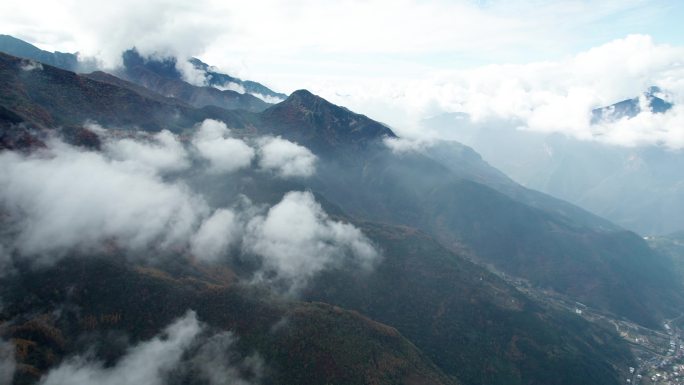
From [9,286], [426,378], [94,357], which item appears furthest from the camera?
[426,378]

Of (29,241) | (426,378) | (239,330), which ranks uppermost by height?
(29,241)

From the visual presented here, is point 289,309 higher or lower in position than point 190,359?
higher

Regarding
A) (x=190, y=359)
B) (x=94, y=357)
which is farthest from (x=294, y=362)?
(x=94, y=357)

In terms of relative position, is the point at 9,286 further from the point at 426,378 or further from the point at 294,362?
the point at 426,378

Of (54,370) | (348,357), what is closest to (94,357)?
(54,370)

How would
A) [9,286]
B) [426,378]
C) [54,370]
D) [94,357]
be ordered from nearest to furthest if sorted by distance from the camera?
[54,370] < [94,357] < [9,286] < [426,378]

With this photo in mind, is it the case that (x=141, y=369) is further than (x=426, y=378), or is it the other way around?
(x=426, y=378)

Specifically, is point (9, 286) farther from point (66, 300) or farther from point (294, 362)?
point (294, 362)

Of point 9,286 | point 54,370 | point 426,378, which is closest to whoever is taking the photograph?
point 54,370

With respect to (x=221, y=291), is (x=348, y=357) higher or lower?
lower
